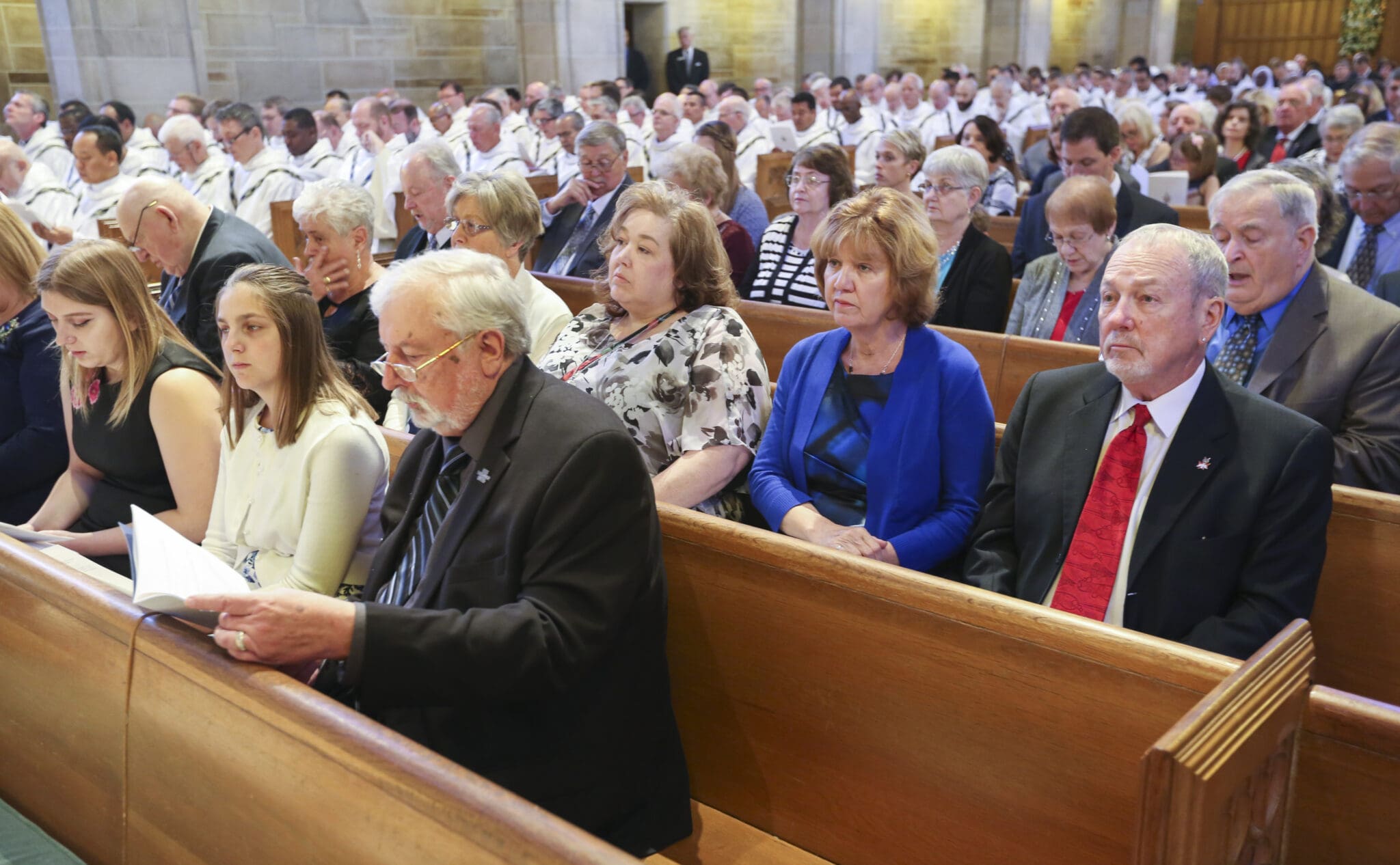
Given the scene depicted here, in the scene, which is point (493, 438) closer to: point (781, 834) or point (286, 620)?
point (286, 620)

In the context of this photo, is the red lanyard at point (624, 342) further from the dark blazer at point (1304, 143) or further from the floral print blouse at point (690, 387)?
the dark blazer at point (1304, 143)

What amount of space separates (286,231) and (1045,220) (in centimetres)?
422

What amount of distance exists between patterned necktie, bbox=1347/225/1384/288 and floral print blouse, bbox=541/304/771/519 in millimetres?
2754

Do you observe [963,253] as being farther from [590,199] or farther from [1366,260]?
[590,199]

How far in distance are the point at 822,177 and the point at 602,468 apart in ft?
9.51

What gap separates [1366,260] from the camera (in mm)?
4293

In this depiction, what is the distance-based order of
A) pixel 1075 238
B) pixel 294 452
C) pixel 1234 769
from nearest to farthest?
1. pixel 1234 769
2. pixel 294 452
3. pixel 1075 238

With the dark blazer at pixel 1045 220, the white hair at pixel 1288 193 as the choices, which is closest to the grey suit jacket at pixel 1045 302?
the dark blazer at pixel 1045 220

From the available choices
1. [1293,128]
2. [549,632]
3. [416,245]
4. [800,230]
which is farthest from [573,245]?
[1293,128]

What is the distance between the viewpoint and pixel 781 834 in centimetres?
207

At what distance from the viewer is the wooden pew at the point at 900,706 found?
1620 mm

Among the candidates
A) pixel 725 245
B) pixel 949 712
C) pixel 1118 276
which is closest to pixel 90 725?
Answer: pixel 949 712

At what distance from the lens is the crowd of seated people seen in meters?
1.78

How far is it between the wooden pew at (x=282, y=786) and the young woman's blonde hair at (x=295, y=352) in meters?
0.75
